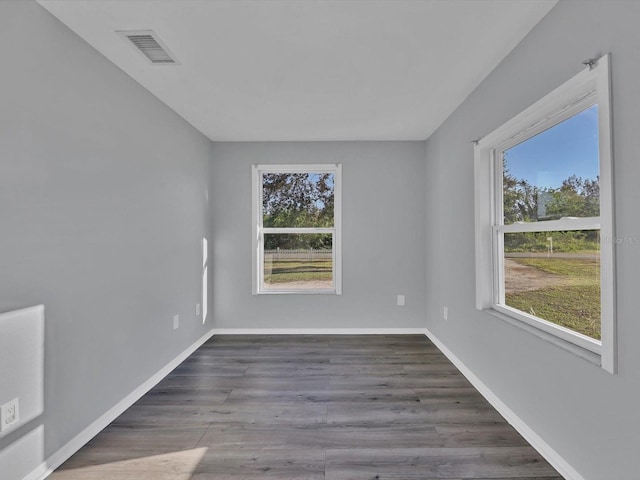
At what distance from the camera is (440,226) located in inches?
141

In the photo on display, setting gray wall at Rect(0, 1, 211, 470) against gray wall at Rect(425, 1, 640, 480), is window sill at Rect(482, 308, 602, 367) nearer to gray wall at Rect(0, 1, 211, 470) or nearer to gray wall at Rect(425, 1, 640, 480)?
gray wall at Rect(425, 1, 640, 480)

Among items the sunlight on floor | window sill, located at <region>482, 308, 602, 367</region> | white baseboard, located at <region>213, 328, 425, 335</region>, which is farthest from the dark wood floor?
white baseboard, located at <region>213, 328, 425, 335</region>

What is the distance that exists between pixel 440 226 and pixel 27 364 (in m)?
3.39

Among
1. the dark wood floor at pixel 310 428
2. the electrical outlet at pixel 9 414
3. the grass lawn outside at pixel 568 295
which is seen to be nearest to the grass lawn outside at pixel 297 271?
the dark wood floor at pixel 310 428

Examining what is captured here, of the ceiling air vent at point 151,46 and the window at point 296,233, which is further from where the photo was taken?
the window at point 296,233

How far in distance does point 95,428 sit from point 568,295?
9.38ft

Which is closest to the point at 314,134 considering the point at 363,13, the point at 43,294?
the point at 363,13

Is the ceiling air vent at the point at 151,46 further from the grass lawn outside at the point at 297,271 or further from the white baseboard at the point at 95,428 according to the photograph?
the grass lawn outside at the point at 297,271

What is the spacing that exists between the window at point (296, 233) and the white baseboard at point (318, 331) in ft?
1.53

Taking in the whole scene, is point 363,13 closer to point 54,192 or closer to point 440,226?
point 54,192

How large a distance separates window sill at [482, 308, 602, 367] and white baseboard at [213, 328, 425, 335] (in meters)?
1.76

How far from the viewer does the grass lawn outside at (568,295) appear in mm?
1657

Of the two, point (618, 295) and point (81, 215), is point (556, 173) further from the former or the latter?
point (81, 215)

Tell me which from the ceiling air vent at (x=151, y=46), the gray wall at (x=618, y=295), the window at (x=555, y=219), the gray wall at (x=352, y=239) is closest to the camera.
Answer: the gray wall at (x=618, y=295)
